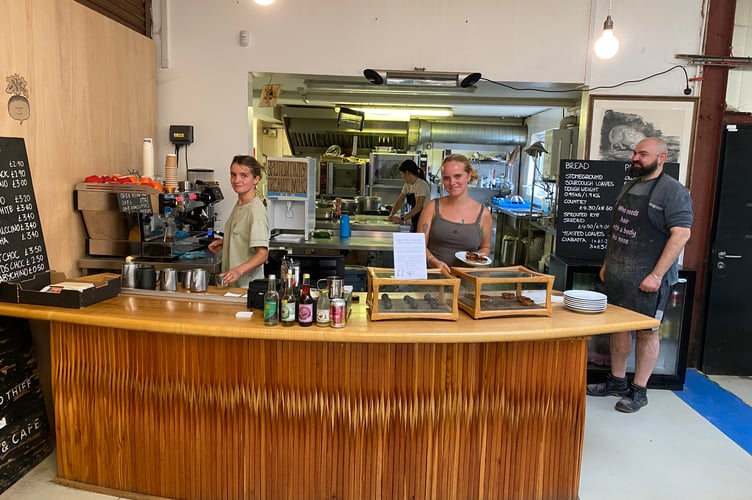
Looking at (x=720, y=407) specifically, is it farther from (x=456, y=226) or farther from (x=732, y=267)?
(x=456, y=226)

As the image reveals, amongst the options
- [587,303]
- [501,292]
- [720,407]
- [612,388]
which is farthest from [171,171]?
[720,407]

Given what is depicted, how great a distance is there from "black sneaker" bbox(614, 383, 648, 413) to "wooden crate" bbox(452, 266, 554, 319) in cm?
180

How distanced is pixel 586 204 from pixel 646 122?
0.90 meters

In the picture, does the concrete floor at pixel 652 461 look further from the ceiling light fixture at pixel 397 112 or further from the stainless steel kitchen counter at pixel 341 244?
the ceiling light fixture at pixel 397 112

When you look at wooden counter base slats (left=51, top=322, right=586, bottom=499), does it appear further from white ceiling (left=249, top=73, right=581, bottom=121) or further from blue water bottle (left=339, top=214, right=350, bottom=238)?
white ceiling (left=249, top=73, right=581, bottom=121)

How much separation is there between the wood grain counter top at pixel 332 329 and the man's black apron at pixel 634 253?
3.89ft

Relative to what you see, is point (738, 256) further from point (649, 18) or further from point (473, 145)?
point (473, 145)

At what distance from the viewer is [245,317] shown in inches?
94.6

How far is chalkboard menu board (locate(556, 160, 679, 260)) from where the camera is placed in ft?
14.5

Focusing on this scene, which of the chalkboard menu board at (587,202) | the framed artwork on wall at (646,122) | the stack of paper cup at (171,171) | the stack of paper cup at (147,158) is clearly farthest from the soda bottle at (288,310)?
the framed artwork on wall at (646,122)

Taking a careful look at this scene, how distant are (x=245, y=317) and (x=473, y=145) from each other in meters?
9.11

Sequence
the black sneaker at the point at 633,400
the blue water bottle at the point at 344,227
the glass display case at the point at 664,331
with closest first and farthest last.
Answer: the black sneaker at the point at 633,400 → the glass display case at the point at 664,331 → the blue water bottle at the point at 344,227

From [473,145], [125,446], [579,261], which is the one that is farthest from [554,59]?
[473,145]

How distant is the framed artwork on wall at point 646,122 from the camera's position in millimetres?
4480
